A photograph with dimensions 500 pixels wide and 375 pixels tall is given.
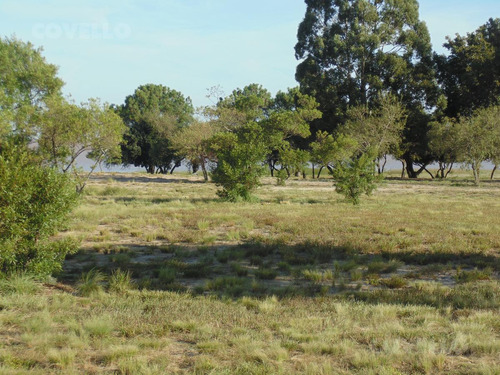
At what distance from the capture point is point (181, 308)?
23.7 ft

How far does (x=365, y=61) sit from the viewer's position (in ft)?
177

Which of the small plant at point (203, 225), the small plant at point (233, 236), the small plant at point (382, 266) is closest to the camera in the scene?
the small plant at point (382, 266)

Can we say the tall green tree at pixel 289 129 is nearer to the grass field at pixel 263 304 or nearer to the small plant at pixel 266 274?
the grass field at pixel 263 304

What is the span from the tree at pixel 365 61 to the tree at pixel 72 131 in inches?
1341

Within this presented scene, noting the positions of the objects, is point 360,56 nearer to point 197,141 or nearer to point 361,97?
point 361,97

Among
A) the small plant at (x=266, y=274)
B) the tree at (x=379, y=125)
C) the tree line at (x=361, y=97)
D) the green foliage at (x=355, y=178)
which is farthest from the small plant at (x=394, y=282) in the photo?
the tree at (x=379, y=125)

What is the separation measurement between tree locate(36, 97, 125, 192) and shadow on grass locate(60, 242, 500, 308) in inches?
590

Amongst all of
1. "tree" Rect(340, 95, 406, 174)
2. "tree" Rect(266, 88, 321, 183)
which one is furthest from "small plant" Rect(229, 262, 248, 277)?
"tree" Rect(340, 95, 406, 174)

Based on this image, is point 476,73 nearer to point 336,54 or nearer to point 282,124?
point 336,54

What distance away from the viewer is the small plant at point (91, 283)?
322 inches

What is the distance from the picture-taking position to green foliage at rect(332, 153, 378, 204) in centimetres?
2431

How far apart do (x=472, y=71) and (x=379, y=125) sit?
45.4 feet

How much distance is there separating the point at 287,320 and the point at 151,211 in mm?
14299

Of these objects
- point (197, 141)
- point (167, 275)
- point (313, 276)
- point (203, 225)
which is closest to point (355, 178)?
point (203, 225)
